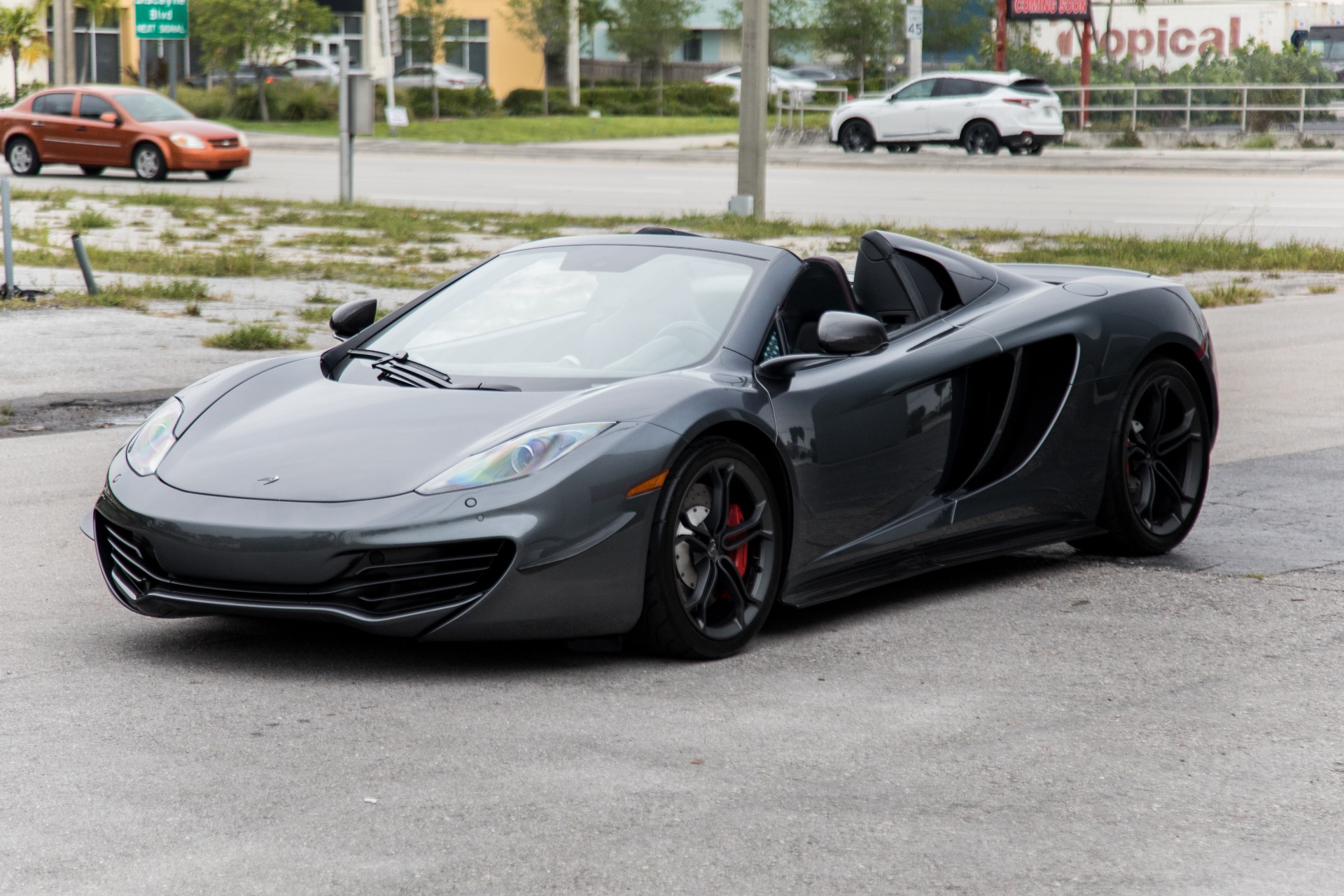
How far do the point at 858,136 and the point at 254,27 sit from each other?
21521 mm

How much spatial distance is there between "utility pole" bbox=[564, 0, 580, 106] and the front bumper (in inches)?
2307

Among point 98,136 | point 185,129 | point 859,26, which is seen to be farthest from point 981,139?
point 859,26

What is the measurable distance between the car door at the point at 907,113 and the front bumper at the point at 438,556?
32.1m

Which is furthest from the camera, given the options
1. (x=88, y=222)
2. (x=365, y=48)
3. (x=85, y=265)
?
(x=365, y=48)

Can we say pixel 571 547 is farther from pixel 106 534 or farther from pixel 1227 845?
pixel 1227 845

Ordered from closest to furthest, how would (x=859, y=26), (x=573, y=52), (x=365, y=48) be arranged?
1. (x=859, y=26)
2. (x=573, y=52)
3. (x=365, y=48)

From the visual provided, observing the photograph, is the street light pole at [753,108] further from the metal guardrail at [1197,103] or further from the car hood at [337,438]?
the metal guardrail at [1197,103]

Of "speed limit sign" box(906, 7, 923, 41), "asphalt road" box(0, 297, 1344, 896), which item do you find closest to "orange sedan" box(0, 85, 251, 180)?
"speed limit sign" box(906, 7, 923, 41)

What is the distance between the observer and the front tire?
2920 centimetres

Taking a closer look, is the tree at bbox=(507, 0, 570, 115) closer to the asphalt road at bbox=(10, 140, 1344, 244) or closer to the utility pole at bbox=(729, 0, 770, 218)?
the asphalt road at bbox=(10, 140, 1344, 244)

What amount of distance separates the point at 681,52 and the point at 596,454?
81.5 m

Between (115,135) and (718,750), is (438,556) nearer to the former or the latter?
(718,750)

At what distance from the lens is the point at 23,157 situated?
30.4m

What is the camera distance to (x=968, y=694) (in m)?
4.68
